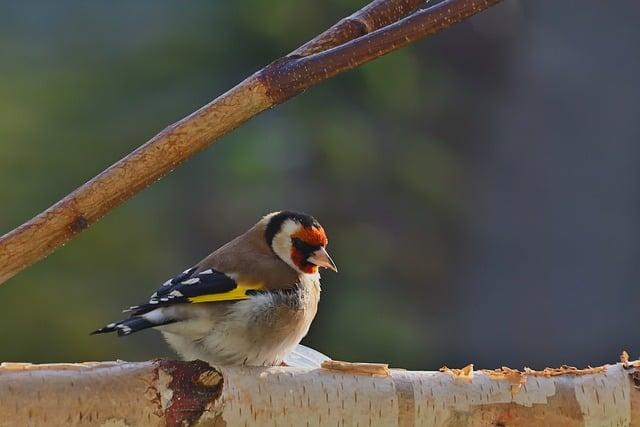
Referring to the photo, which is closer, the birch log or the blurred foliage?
the birch log

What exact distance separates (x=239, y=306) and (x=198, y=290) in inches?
2.5

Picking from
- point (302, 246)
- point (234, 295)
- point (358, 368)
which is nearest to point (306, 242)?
point (302, 246)

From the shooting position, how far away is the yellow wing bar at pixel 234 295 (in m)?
1.36

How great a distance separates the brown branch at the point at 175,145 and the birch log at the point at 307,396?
147 mm

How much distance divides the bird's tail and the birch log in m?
0.20

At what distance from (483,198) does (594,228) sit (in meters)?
0.43

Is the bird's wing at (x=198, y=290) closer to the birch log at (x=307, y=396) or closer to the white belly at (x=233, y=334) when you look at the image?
the white belly at (x=233, y=334)

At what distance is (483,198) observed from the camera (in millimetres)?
4168

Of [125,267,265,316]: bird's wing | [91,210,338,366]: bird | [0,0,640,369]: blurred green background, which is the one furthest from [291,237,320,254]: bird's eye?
[0,0,640,369]: blurred green background

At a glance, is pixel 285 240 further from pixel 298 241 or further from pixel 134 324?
pixel 134 324

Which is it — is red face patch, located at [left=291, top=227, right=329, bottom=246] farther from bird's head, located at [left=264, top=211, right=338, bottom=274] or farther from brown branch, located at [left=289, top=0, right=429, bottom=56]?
brown branch, located at [left=289, top=0, right=429, bottom=56]

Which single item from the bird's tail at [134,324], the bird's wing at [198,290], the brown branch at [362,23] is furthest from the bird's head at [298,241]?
the brown branch at [362,23]

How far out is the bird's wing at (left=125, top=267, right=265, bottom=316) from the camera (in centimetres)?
134

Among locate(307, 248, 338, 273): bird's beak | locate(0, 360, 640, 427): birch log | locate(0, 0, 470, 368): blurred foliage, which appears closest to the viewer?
locate(0, 360, 640, 427): birch log
